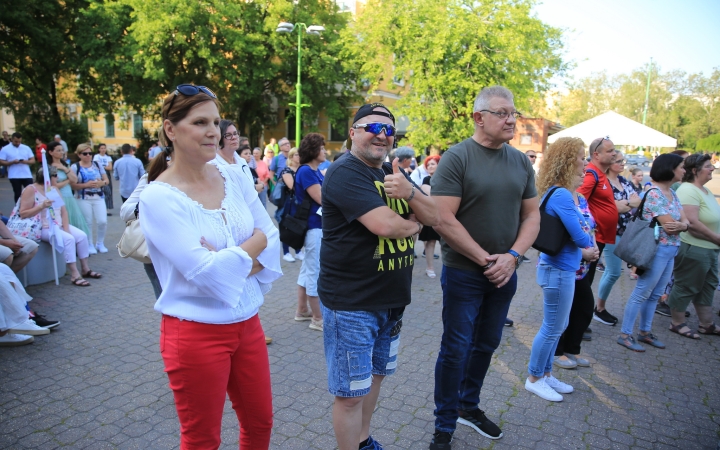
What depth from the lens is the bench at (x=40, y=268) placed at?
20.8 feet

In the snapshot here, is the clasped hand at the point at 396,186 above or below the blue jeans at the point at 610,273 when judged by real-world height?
above

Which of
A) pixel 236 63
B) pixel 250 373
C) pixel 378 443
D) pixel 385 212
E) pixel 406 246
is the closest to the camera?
pixel 250 373

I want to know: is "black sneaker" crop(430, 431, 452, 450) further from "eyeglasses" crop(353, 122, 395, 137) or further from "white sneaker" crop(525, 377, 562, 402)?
"eyeglasses" crop(353, 122, 395, 137)

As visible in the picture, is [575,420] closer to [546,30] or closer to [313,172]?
[313,172]

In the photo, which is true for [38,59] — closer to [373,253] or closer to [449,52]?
[449,52]

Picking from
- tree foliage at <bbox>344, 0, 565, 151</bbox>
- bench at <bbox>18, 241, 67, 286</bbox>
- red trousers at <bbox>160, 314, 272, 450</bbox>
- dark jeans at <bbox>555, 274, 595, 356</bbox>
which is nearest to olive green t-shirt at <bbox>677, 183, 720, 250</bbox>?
dark jeans at <bbox>555, 274, 595, 356</bbox>

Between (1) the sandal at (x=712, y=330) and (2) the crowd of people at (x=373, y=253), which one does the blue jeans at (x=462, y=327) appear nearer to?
(2) the crowd of people at (x=373, y=253)

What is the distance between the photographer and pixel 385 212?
232 centimetres

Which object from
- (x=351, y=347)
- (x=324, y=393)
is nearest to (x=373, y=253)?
(x=351, y=347)

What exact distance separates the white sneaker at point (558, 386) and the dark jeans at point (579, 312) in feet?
1.93

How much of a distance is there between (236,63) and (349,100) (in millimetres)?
6963

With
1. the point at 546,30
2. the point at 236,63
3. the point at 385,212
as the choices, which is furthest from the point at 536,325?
the point at 236,63

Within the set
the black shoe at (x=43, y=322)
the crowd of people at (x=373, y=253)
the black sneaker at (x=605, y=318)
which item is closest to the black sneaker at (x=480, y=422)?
the crowd of people at (x=373, y=253)

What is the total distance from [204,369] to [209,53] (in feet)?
73.7
